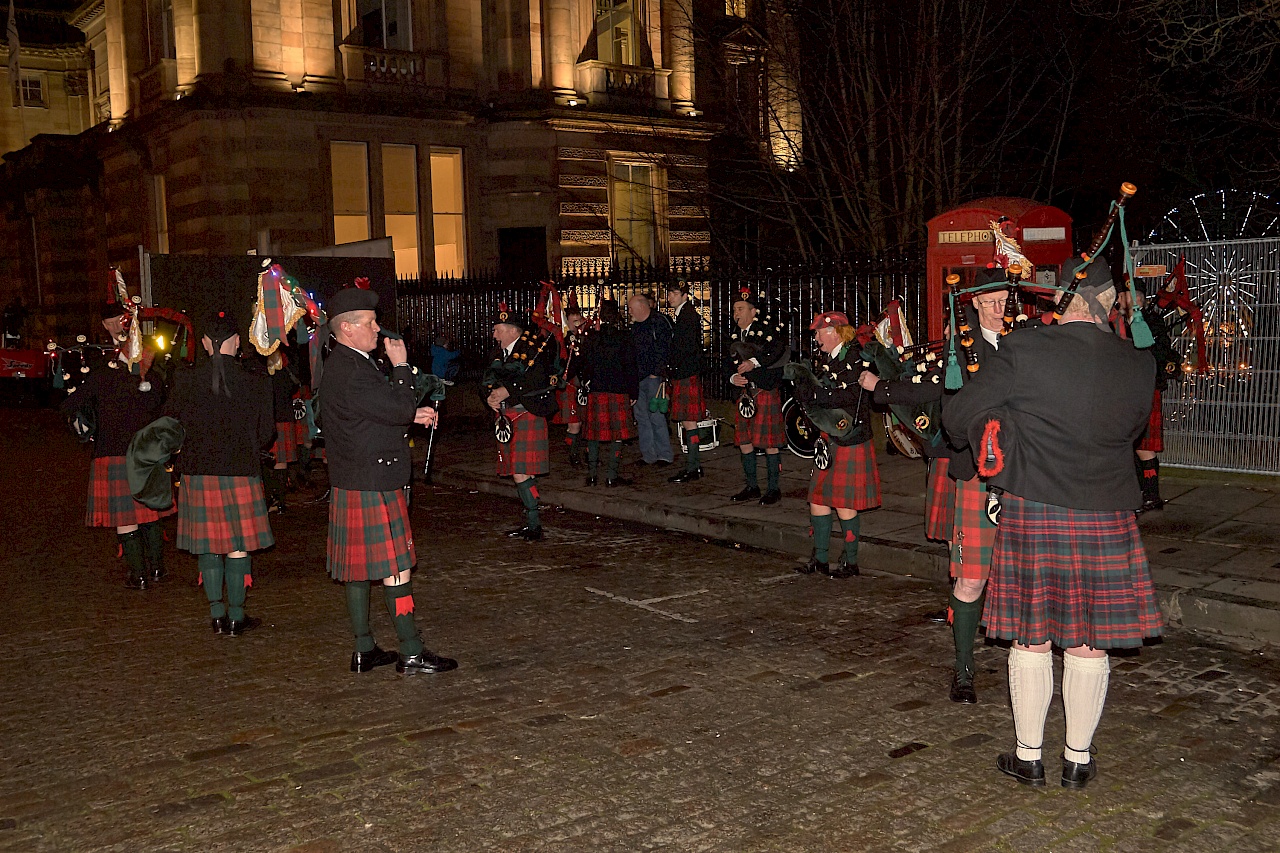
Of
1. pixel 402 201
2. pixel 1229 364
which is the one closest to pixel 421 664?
pixel 1229 364

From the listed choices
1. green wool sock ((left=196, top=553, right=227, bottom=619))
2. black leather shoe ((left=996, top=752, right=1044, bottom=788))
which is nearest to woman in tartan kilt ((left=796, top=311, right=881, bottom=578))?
black leather shoe ((left=996, top=752, right=1044, bottom=788))

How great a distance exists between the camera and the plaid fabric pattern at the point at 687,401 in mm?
12367

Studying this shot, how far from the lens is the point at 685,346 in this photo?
1245 cm

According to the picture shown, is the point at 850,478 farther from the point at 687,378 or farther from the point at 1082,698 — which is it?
the point at 687,378

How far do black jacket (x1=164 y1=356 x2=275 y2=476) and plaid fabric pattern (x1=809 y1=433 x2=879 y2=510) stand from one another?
379 cm

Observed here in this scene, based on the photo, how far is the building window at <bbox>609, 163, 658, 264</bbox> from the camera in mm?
26094

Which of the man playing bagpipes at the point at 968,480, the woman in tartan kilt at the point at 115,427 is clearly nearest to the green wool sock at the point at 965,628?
the man playing bagpipes at the point at 968,480

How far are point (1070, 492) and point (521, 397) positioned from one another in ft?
19.3

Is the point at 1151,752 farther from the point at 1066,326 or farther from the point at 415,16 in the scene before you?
the point at 415,16

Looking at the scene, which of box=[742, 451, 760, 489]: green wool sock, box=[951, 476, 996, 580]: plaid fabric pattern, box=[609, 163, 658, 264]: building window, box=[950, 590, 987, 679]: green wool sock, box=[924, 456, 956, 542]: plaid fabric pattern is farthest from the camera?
box=[609, 163, 658, 264]: building window

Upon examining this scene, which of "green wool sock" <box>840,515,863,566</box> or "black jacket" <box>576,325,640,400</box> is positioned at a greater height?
"black jacket" <box>576,325,640,400</box>

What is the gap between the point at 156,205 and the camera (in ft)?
85.6

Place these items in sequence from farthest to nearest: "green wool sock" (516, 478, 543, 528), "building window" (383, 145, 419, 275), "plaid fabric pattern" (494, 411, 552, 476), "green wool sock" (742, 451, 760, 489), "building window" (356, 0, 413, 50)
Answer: "building window" (383, 145, 419, 275)
"building window" (356, 0, 413, 50)
"green wool sock" (742, 451, 760, 489)
"green wool sock" (516, 478, 543, 528)
"plaid fabric pattern" (494, 411, 552, 476)

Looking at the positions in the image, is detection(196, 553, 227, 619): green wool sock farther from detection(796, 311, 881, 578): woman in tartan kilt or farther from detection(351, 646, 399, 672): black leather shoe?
detection(796, 311, 881, 578): woman in tartan kilt
